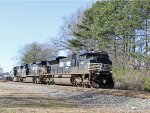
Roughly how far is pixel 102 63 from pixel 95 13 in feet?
88.2

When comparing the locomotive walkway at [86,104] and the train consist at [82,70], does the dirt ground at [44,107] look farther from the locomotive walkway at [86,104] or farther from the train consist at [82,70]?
the train consist at [82,70]

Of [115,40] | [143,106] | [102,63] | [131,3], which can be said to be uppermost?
[131,3]

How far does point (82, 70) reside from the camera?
31.4m

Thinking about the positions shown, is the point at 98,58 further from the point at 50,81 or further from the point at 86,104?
the point at 50,81

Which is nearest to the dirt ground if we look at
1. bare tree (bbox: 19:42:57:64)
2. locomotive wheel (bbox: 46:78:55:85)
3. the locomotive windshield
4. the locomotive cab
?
the locomotive cab

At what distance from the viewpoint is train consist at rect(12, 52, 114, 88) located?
2975 centimetres

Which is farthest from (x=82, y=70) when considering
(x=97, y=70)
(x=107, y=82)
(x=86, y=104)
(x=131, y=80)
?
(x=86, y=104)

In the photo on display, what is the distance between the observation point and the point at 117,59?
5712 cm

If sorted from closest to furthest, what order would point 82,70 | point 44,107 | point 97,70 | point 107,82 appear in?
point 44,107
point 97,70
point 107,82
point 82,70

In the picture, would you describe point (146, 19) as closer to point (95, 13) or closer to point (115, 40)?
point (115, 40)

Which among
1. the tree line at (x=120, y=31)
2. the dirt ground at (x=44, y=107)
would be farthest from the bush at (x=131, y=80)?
the dirt ground at (x=44, y=107)

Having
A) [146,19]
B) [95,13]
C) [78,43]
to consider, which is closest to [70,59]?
[146,19]

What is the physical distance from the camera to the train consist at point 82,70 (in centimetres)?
2975

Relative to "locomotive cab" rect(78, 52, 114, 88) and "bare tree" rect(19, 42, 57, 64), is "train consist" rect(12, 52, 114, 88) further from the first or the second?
"bare tree" rect(19, 42, 57, 64)
